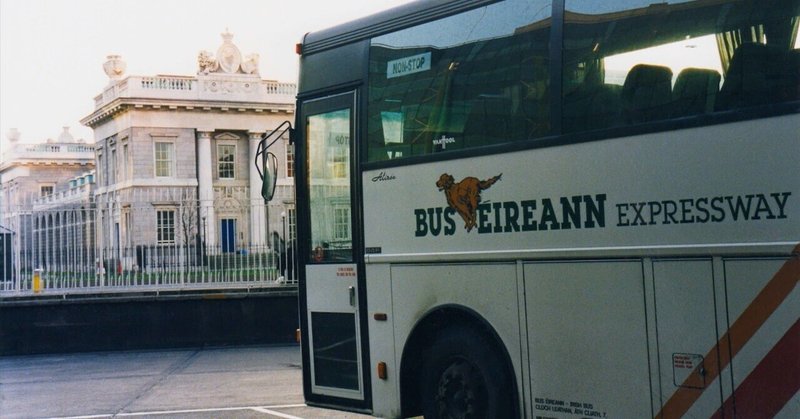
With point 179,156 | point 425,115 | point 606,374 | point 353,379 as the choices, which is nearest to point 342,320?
point 353,379

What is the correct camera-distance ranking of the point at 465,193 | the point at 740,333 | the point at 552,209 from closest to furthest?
the point at 740,333 < the point at 552,209 < the point at 465,193

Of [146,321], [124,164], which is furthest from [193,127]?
[146,321]

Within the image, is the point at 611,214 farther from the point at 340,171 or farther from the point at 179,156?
the point at 179,156

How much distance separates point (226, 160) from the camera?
79.5 m

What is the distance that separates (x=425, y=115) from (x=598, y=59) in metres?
1.75

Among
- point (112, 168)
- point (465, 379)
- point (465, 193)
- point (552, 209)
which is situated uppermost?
point (112, 168)

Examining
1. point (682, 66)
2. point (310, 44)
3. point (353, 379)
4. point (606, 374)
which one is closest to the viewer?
point (682, 66)

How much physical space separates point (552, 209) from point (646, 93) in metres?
1.06

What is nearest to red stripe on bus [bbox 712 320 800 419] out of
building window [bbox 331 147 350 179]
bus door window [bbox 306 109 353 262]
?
bus door window [bbox 306 109 353 262]

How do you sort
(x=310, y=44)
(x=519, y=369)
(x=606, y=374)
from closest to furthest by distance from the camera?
(x=606, y=374)
(x=519, y=369)
(x=310, y=44)

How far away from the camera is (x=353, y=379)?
9.12m

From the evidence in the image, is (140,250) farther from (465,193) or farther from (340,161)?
(465,193)

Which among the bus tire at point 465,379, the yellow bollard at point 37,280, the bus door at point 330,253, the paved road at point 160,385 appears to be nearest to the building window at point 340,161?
the bus door at point 330,253

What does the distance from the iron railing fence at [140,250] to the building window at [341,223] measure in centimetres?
1045
